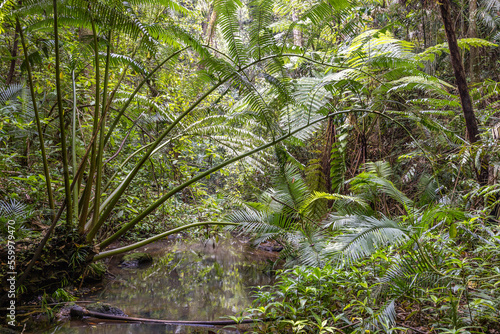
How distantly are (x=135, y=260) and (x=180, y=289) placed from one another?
1.19 m

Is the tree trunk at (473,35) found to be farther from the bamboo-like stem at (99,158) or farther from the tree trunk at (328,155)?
the bamboo-like stem at (99,158)

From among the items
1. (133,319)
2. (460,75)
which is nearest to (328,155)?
(460,75)

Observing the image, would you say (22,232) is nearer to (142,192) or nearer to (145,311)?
(145,311)

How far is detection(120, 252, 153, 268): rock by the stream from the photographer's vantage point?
12.2ft

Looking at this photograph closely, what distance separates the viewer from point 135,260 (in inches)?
150

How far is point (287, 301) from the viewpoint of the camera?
198 cm

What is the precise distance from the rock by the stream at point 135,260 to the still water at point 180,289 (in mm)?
93

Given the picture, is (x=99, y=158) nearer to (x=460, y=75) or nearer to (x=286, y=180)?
(x=286, y=180)

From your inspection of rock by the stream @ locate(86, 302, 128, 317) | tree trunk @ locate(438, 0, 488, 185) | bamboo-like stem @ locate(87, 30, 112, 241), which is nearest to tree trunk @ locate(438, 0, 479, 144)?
tree trunk @ locate(438, 0, 488, 185)

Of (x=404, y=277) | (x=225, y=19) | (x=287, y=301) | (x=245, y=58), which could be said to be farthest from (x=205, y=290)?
(x=225, y=19)

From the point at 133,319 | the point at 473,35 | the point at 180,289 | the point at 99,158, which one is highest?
the point at 473,35

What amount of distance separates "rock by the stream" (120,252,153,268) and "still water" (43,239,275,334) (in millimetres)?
93

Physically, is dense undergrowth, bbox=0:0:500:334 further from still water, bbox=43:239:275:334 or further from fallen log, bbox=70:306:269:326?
still water, bbox=43:239:275:334

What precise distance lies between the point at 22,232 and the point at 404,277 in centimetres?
261
